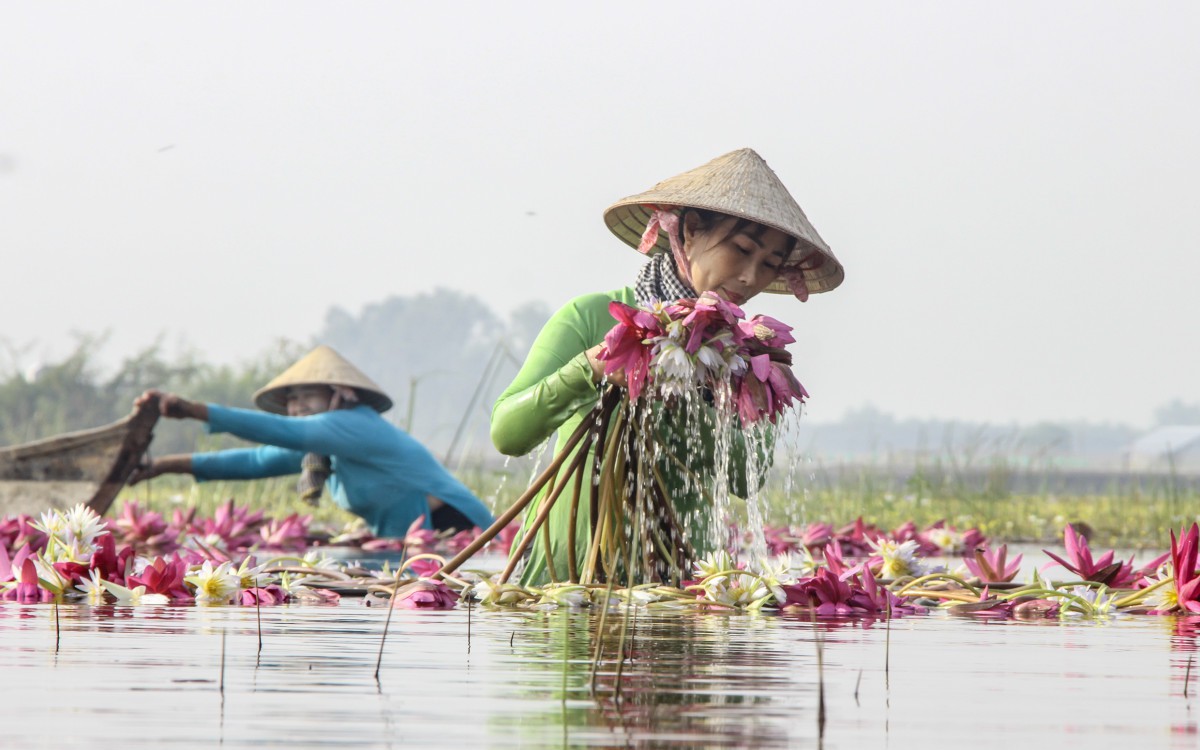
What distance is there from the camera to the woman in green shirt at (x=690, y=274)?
4.43 meters

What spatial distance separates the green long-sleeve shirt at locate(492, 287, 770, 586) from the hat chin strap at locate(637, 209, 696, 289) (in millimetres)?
150

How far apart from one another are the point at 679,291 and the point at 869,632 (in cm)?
134

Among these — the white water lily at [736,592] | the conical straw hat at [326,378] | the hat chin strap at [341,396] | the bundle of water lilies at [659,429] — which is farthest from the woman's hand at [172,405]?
the white water lily at [736,592]

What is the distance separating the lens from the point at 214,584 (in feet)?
13.7

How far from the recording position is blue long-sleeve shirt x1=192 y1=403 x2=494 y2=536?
29.5 ft

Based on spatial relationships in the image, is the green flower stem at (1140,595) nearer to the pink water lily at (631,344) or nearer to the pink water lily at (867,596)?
the pink water lily at (867,596)

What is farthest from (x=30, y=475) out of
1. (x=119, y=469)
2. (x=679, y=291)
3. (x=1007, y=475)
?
(x=1007, y=475)

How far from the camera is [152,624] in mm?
3430

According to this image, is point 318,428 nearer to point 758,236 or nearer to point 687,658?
point 758,236

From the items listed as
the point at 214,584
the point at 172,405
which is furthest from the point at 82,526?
the point at 172,405

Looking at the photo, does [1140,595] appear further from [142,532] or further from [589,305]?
[142,532]

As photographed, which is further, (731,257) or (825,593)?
(731,257)

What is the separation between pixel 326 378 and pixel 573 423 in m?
4.91

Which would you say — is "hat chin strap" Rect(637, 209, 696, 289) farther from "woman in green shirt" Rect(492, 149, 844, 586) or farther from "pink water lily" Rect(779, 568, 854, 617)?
"pink water lily" Rect(779, 568, 854, 617)
